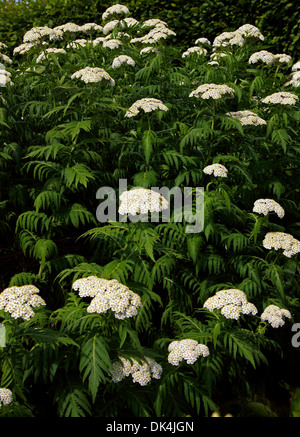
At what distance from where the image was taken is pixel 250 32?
6711 millimetres

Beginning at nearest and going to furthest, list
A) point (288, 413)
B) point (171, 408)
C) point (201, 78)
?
point (171, 408)
point (288, 413)
point (201, 78)

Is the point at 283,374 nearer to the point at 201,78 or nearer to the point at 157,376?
the point at 157,376

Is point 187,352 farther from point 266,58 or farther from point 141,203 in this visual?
point 266,58

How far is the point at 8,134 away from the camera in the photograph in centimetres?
472

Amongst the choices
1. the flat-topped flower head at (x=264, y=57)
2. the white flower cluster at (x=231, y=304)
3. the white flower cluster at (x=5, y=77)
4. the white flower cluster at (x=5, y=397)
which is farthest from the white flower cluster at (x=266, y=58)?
the white flower cluster at (x=5, y=397)

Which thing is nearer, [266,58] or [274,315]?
[274,315]

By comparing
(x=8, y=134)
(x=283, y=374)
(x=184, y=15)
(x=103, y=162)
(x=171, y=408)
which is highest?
(x=184, y=15)

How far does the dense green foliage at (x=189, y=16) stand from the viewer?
28.9 feet

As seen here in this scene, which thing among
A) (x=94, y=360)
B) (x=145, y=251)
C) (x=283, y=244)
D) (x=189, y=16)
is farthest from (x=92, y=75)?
(x=189, y=16)

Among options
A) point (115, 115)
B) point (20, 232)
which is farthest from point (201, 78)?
point (20, 232)

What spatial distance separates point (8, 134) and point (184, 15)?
624 centimetres

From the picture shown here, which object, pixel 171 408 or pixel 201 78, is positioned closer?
pixel 171 408

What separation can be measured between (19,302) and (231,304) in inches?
56.1

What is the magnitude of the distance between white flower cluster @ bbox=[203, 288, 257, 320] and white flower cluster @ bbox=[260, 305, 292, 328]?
0.30 meters
